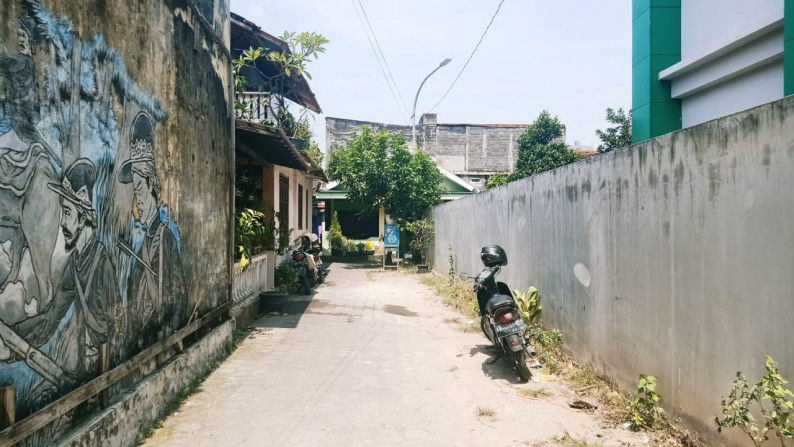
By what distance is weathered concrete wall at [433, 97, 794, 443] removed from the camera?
2.80m

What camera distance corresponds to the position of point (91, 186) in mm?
3277

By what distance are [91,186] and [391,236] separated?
1449cm

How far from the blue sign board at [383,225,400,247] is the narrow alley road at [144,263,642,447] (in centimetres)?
957

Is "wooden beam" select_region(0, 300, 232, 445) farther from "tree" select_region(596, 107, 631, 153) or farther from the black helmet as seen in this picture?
"tree" select_region(596, 107, 631, 153)

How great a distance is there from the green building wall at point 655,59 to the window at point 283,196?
24.9ft

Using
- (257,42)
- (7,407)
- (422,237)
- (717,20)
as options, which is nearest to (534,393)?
(7,407)

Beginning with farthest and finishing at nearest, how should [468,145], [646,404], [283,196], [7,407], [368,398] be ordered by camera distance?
[468,145], [283,196], [368,398], [646,404], [7,407]

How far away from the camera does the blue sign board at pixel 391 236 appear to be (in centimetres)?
1758

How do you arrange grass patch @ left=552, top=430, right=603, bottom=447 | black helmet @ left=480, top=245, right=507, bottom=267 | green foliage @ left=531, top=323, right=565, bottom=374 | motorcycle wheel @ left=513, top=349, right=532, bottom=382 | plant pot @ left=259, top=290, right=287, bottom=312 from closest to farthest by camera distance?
grass patch @ left=552, top=430, right=603, bottom=447
motorcycle wheel @ left=513, top=349, right=532, bottom=382
green foliage @ left=531, top=323, right=565, bottom=374
black helmet @ left=480, top=245, right=507, bottom=267
plant pot @ left=259, top=290, right=287, bottom=312

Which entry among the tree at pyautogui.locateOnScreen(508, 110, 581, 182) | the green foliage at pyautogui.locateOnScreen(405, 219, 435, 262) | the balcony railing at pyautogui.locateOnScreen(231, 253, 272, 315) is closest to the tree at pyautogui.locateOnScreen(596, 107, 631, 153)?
the tree at pyautogui.locateOnScreen(508, 110, 581, 182)

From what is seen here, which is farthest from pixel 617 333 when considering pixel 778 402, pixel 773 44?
pixel 773 44

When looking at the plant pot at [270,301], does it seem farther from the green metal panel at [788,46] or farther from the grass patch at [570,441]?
the green metal panel at [788,46]

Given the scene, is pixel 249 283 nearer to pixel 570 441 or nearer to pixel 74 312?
pixel 74 312

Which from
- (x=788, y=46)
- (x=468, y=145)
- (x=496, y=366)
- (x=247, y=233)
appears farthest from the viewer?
(x=468, y=145)
